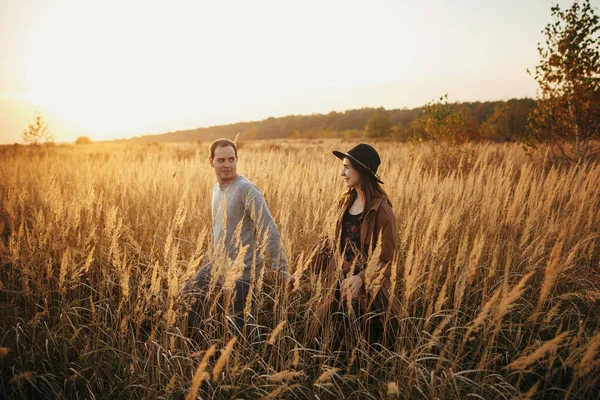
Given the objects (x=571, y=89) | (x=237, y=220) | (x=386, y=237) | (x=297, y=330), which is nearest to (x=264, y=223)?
(x=237, y=220)

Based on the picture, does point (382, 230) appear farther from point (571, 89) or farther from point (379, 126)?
point (379, 126)

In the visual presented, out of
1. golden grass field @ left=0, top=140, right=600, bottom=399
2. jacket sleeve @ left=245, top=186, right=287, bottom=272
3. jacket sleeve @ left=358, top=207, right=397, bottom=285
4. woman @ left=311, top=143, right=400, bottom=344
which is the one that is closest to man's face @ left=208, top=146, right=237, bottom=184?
jacket sleeve @ left=245, top=186, right=287, bottom=272

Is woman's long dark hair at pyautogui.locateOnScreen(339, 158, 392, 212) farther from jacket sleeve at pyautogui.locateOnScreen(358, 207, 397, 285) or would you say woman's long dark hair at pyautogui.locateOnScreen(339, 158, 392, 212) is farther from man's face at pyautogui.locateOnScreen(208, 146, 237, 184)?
man's face at pyautogui.locateOnScreen(208, 146, 237, 184)

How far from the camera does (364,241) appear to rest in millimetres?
2154

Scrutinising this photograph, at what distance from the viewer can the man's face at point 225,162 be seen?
260 cm

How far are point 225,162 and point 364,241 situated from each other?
50.0 inches

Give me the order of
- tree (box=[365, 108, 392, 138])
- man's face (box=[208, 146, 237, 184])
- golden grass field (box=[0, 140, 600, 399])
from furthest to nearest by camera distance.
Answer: tree (box=[365, 108, 392, 138]) < man's face (box=[208, 146, 237, 184]) < golden grass field (box=[0, 140, 600, 399])

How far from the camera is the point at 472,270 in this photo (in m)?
1.30

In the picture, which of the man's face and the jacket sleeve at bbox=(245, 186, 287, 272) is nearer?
the jacket sleeve at bbox=(245, 186, 287, 272)

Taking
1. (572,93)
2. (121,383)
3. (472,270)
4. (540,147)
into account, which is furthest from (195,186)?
(540,147)

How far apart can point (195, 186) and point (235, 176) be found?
233 cm

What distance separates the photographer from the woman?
190 cm

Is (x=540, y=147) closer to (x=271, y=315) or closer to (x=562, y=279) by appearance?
(x=562, y=279)

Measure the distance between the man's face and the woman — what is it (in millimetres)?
921
